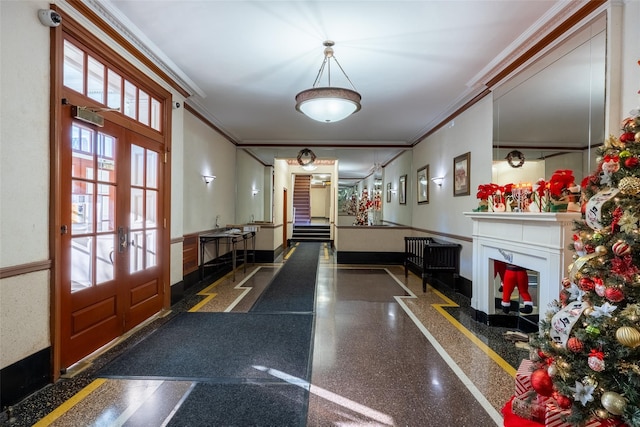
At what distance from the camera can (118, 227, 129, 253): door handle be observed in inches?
121

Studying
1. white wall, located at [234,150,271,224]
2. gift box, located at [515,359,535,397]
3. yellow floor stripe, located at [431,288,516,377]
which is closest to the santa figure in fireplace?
yellow floor stripe, located at [431,288,516,377]

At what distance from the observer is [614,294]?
4.81 feet

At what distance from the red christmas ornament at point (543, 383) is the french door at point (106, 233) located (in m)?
3.28

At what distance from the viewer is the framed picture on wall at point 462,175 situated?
4691mm

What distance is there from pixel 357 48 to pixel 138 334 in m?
3.80

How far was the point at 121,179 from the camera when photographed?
10.1ft

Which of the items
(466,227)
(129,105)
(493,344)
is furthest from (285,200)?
(493,344)

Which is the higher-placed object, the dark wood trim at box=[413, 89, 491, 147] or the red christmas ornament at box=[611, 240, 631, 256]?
the dark wood trim at box=[413, 89, 491, 147]

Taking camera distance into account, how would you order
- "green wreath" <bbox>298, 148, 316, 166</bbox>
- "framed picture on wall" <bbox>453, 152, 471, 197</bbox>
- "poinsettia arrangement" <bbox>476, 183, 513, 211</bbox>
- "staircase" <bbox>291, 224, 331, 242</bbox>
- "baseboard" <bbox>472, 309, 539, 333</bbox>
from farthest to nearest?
"staircase" <bbox>291, 224, 331, 242</bbox>, "green wreath" <bbox>298, 148, 316, 166</bbox>, "framed picture on wall" <bbox>453, 152, 471, 197</bbox>, "poinsettia arrangement" <bbox>476, 183, 513, 211</bbox>, "baseboard" <bbox>472, 309, 539, 333</bbox>

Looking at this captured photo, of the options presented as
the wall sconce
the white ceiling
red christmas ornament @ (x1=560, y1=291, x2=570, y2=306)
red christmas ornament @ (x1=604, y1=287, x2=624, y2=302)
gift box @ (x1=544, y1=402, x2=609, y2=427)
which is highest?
the white ceiling

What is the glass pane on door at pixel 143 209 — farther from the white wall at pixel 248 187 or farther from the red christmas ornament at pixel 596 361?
the white wall at pixel 248 187

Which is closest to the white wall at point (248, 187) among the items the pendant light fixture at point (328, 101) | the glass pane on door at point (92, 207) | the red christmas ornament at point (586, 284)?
the glass pane on door at point (92, 207)

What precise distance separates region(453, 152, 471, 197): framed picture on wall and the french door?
432cm

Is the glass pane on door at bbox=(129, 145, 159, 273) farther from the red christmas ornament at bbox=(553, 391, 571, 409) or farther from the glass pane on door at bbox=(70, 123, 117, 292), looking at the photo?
the red christmas ornament at bbox=(553, 391, 571, 409)
